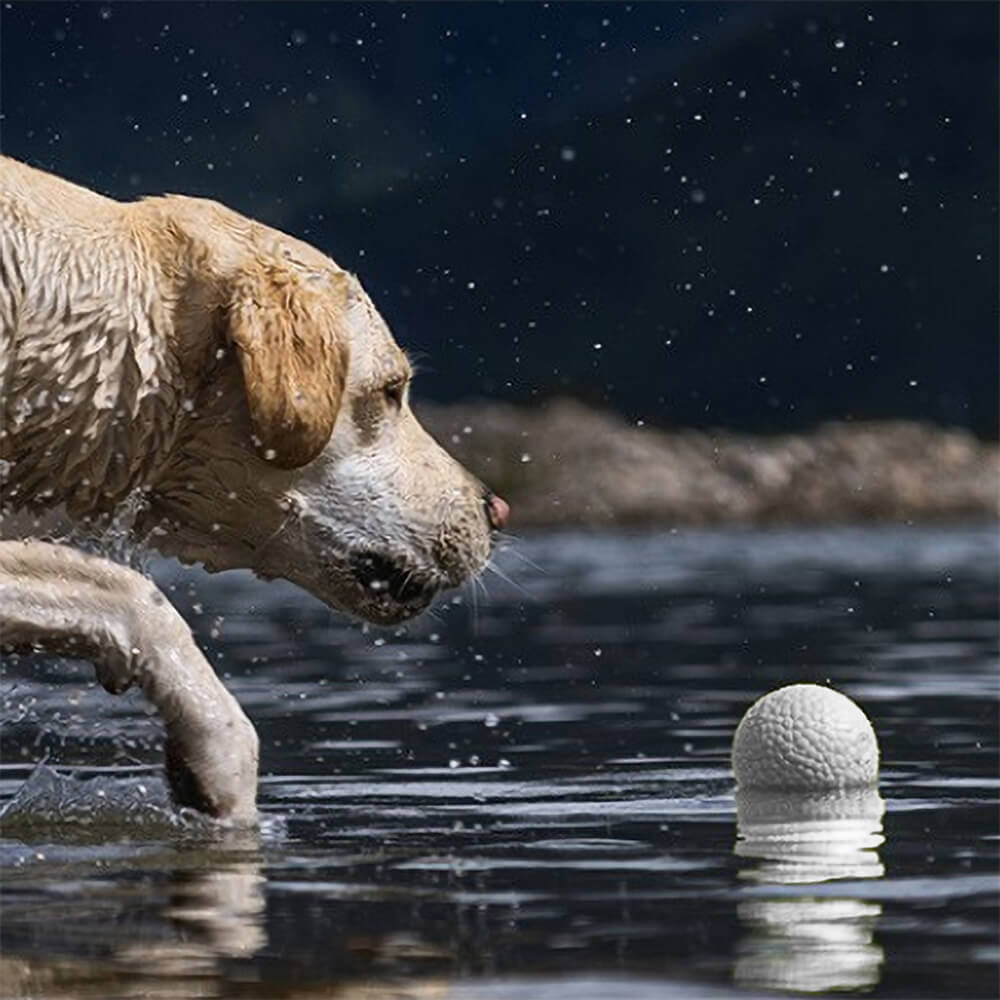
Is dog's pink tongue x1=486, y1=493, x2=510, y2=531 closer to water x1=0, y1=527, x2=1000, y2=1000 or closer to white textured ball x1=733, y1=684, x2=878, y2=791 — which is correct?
water x1=0, y1=527, x2=1000, y2=1000

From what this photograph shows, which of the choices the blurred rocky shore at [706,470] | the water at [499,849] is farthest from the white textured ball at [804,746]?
the blurred rocky shore at [706,470]

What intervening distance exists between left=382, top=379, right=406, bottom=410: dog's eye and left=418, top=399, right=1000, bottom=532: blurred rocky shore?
57.1 m

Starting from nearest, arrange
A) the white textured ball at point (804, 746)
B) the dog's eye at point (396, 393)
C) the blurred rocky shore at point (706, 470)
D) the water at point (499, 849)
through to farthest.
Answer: the water at point (499, 849), the dog's eye at point (396, 393), the white textured ball at point (804, 746), the blurred rocky shore at point (706, 470)

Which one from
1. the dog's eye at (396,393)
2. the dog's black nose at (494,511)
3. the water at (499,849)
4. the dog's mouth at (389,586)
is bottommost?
the water at (499,849)

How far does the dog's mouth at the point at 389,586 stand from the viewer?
7840 mm

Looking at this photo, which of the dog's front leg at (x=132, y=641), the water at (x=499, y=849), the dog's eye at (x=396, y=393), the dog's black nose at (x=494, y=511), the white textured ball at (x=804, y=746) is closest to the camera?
the water at (x=499, y=849)

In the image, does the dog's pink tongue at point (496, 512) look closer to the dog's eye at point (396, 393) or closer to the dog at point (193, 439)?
the dog at point (193, 439)

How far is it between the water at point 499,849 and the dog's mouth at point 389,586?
0.47 m

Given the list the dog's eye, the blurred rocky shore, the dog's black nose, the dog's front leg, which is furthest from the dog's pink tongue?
the blurred rocky shore

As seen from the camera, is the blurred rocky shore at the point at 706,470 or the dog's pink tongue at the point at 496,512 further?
the blurred rocky shore at the point at 706,470

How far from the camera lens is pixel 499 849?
719cm

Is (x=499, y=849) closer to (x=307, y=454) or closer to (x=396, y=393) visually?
(x=307, y=454)

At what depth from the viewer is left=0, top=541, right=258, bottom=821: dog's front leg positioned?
23.4 ft

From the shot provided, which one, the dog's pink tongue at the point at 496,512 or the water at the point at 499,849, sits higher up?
the dog's pink tongue at the point at 496,512
